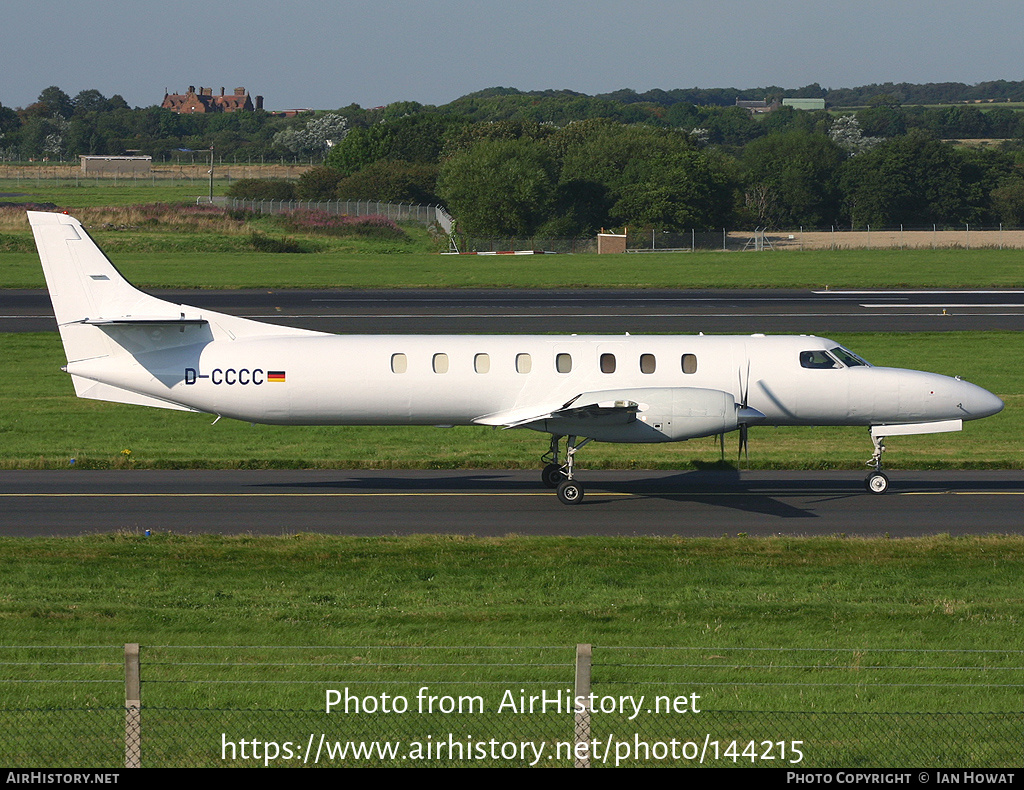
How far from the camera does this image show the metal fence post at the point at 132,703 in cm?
863

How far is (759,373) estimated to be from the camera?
24.5 meters

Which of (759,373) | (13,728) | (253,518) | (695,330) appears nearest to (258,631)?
(13,728)

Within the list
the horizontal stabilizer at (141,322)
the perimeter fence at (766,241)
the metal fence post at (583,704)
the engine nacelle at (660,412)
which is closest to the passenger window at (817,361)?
the engine nacelle at (660,412)

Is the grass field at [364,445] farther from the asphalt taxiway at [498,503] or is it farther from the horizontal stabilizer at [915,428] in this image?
the horizontal stabilizer at [915,428]

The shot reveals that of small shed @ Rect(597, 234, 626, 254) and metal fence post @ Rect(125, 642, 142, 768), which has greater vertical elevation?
small shed @ Rect(597, 234, 626, 254)

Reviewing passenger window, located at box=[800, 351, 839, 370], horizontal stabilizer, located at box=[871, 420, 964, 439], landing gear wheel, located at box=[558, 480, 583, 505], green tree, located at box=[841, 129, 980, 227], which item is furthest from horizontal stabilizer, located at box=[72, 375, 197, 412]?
green tree, located at box=[841, 129, 980, 227]

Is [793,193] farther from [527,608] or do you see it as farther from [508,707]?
[508,707]

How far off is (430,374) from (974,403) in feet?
38.1

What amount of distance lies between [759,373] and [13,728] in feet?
56.7

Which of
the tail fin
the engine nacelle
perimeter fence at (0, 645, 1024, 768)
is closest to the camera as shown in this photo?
perimeter fence at (0, 645, 1024, 768)

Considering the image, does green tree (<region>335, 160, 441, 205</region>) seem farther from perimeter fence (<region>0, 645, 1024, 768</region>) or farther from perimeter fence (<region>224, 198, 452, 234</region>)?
perimeter fence (<region>0, 645, 1024, 768</region>)

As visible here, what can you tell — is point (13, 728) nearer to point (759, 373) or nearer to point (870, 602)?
point (870, 602)

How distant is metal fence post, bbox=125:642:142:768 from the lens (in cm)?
863

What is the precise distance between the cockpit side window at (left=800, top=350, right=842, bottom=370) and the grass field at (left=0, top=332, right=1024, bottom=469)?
426cm
